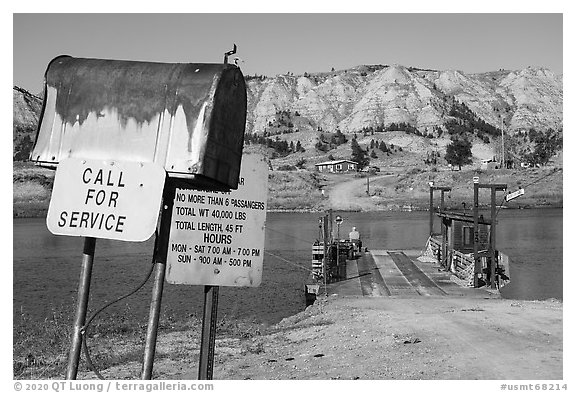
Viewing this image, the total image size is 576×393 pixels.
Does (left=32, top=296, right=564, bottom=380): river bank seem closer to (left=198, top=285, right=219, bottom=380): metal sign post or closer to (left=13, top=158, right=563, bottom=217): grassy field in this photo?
(left=198, top=285, right=219, bottom=380): metal sign post

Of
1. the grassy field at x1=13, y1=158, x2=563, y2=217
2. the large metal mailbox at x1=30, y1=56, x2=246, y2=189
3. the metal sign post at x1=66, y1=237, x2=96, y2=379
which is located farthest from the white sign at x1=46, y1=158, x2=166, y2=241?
the grassy field at x1=13, y1=158, x2=563, y2=217

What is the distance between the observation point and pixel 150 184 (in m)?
3.72

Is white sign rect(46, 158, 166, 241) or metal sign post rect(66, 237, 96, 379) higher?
white sign rect(46, 158, 166, 241)

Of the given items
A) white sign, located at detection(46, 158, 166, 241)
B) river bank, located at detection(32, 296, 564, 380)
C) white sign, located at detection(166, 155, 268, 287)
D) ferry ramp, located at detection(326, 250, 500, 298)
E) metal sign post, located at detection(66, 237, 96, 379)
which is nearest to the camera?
white sign, located at detection(46, 158, 166, 241)

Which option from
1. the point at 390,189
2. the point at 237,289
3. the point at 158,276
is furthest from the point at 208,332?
the point at 390,189

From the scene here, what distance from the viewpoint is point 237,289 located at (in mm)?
25078

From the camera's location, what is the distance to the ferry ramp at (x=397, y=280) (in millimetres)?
18984

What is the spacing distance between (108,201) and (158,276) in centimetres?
69

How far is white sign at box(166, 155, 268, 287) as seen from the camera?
173 inches

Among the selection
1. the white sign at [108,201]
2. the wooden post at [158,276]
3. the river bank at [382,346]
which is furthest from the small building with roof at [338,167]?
the white sign at [108,201]

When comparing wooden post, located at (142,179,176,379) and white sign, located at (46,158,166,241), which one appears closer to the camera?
white sign, located at (46,158,166,241)

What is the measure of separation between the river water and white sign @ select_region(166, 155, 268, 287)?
1520cm

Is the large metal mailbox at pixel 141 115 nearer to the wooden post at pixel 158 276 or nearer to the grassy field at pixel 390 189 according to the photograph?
the wooden post at pixel 158 276

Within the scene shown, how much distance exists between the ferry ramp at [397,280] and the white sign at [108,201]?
15.4m
